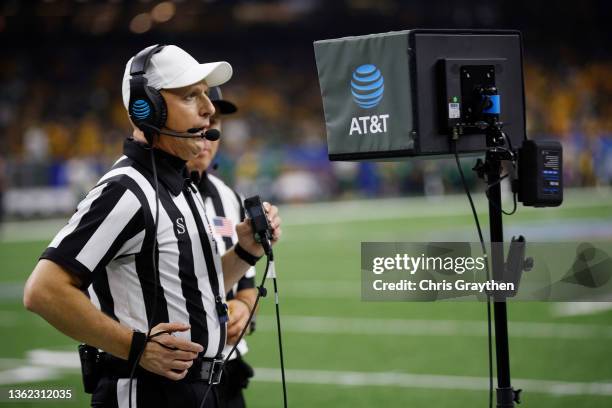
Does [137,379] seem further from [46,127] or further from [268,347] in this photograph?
[46,127]

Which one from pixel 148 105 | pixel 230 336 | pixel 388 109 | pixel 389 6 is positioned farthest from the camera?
pixel 389 6

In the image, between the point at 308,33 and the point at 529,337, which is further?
the point at 308,33

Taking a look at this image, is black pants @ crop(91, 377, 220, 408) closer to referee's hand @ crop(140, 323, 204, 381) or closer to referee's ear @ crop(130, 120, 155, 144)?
referee's hand @ crop(140, 323, 204, 381)

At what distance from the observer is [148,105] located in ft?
9.91

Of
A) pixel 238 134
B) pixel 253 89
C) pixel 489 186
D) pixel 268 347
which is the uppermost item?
pixel 253 89

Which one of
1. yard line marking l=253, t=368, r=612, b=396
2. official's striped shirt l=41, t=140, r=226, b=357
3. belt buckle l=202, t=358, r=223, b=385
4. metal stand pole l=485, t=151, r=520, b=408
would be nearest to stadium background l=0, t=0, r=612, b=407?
yard line marking l=253, t=368, r=612, b=396

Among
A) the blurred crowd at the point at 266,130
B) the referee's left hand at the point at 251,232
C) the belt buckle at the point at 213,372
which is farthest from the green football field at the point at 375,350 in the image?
the blurred crowd at the point at 266,130

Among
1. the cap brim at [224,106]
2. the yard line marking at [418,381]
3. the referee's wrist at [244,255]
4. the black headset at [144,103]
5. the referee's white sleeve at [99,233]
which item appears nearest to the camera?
the referee's white sleeve at [99,233]

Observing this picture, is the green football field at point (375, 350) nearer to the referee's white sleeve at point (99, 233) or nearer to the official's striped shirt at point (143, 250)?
the official's striped shirt at point (143, 250)

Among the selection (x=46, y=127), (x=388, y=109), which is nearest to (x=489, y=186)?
(x=388, y=109)

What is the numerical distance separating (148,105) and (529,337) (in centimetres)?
619

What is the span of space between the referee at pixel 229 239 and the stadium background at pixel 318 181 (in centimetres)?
241

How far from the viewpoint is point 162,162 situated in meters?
3.13

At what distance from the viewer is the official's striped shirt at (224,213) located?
13.9ft
